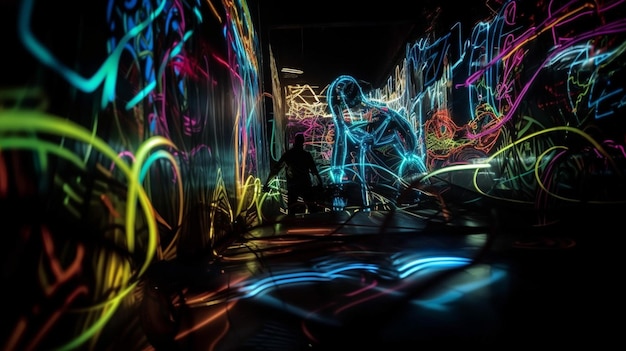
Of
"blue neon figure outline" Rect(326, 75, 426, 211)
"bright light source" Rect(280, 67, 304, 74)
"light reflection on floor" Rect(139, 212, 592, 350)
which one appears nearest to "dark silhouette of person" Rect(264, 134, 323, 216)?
"blue neon figure outline" Rect(326, 75, 426, 211)

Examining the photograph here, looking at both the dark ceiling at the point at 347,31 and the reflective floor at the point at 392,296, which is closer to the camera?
the reflective floor at the point at 392,296

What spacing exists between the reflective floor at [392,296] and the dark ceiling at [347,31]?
4825 millimetres

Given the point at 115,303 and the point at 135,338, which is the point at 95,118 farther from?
the point at 135,338

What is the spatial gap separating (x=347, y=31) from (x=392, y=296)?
35.4ft

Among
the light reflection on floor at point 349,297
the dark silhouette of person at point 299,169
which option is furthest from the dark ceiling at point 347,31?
the light reflection on floor at point 349,297

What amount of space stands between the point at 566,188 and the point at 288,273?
3317mm

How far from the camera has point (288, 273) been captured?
2.75m

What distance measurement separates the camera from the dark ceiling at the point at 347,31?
8.55 metres

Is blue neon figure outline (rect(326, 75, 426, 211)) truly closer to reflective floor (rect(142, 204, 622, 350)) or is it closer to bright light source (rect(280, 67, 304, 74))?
reflective floor (rect(142, 204, 622, 350))

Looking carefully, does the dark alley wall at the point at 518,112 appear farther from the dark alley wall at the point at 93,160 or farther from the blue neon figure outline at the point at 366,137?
the dark alley wall at the point at 93,160

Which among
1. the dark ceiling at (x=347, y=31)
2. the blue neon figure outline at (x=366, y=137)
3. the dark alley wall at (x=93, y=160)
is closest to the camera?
the dark alley wall at (x=93, y=160)

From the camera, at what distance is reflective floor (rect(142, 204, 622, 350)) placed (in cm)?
171

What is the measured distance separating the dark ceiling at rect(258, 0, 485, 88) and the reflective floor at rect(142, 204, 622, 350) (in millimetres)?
4825

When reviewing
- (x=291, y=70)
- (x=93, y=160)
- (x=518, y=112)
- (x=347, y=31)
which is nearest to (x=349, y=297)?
(x=93, y=160)
